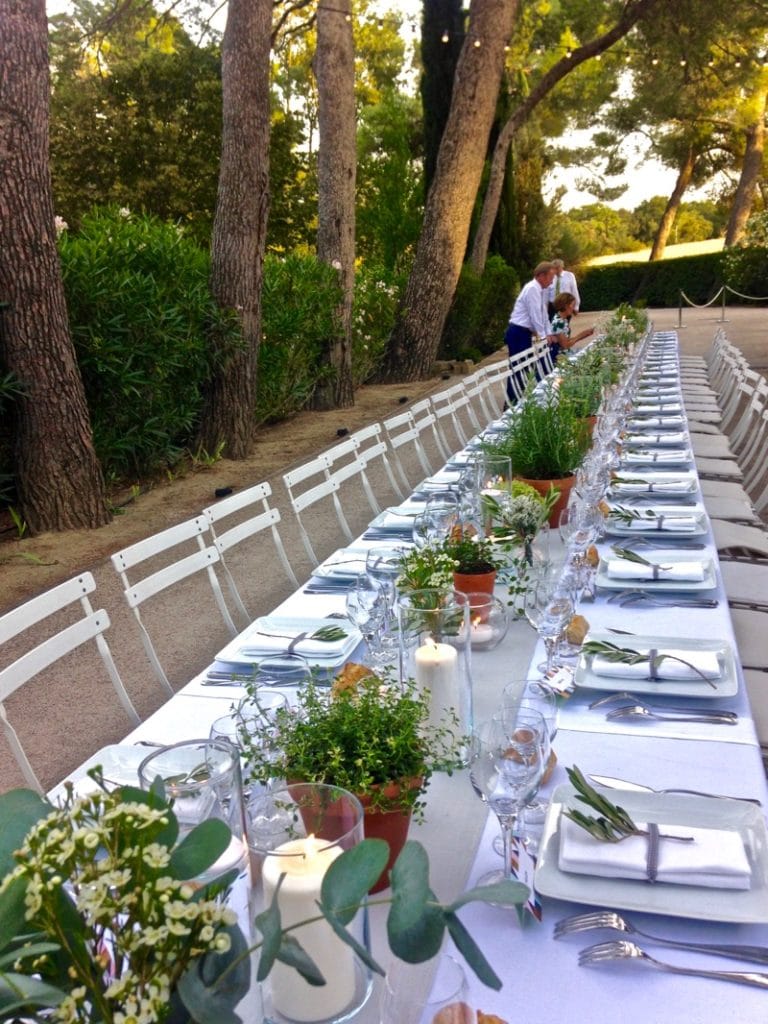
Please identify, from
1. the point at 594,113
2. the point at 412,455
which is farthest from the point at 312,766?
the point at 594,113

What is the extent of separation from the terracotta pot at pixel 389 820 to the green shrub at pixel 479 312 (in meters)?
13.5

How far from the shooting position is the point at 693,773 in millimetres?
1485

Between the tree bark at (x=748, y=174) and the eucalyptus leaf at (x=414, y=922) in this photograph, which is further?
the tree bark at (x=748, y=174)

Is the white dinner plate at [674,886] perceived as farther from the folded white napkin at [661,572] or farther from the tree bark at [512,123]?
the tree bark at [512,123]

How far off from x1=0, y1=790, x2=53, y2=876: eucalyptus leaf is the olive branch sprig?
1.26m

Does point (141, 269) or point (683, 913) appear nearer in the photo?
point (683, 913)

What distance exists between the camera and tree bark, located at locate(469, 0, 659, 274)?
1488cm

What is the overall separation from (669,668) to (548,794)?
1.71ft

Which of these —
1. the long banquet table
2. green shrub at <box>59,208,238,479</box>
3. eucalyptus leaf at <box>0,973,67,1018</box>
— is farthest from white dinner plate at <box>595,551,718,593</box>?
green shrub at <box>59,208,238,479</box>

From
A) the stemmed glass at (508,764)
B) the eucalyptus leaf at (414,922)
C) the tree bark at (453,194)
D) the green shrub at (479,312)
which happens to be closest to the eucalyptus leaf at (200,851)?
the eucalyptus leaf at (414,922)

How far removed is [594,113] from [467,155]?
16951mm

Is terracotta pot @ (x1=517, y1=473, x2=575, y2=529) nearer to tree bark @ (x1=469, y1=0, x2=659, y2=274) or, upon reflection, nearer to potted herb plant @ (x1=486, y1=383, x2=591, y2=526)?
potted herb plant @ (x1=486, y1=383, x2=591, y2=526)

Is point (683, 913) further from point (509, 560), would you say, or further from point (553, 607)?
point (509, 560)

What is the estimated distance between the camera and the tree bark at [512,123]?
1488 cm
